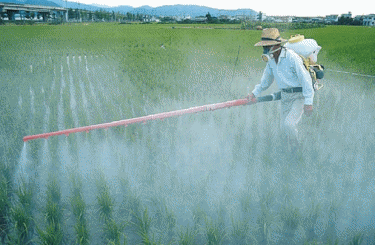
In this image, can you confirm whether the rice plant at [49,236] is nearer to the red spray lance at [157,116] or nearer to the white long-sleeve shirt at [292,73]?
the red spray lance at [157,116]

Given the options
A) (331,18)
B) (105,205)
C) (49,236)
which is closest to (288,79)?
(105,205)

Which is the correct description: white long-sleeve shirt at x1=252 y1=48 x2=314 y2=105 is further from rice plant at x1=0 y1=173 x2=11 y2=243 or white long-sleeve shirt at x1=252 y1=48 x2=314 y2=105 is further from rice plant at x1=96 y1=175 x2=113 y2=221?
rice plant at x1=0 y1=173 x2=11 y2=243

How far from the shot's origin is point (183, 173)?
3.06 meters

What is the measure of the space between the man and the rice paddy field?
402 mm

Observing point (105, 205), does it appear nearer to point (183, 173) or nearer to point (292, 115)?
point (183, 173)

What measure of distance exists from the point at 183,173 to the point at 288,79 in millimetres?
1382

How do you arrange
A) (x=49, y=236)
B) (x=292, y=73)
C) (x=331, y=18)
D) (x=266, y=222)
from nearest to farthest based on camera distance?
(x=49, y=236), (x=266, y=222), (x=292, y=73), (x=331, y=18)

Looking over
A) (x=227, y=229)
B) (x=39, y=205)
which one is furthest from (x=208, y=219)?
(x=39, y=205)

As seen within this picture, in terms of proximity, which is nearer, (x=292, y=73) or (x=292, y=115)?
(x=292, y=73)

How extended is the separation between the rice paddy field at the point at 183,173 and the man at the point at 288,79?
0.40 metres

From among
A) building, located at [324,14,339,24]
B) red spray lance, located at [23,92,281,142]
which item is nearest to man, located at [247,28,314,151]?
red spray lance, located at [23,92,281,142]

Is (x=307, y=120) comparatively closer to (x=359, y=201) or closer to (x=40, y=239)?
(x=359, y=201)

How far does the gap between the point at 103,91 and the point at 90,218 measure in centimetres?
419

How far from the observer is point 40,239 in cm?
213
